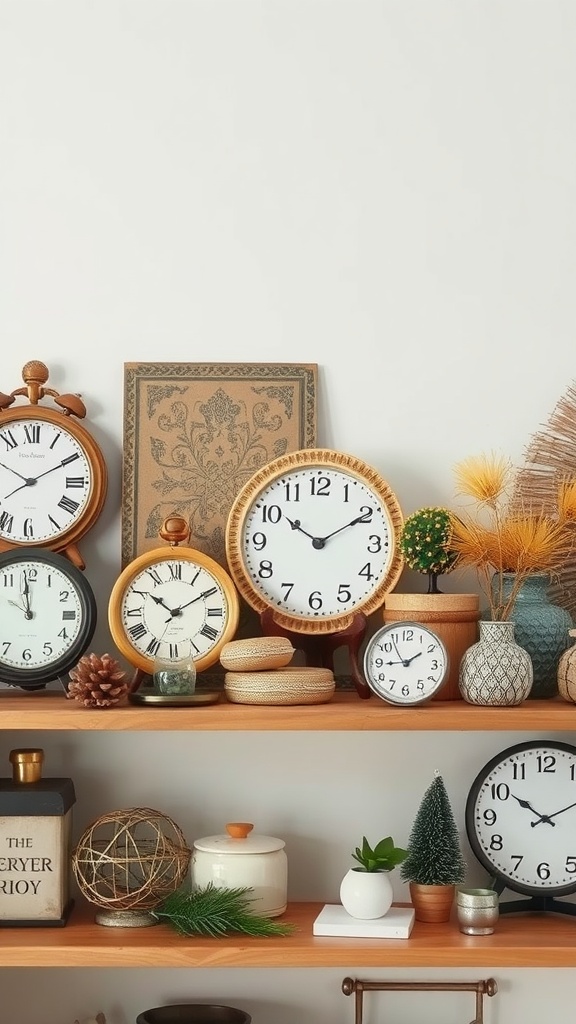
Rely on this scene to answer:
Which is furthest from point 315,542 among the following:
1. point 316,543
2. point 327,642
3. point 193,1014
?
point 193,1014

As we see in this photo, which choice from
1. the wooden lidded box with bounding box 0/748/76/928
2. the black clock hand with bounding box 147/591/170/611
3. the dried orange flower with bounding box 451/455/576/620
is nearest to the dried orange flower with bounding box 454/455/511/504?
the dried orange flower with bounding box 451/455/576/620

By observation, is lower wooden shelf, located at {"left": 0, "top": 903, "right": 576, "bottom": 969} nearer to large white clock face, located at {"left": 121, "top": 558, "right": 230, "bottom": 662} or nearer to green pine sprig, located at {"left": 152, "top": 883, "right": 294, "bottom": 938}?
green pine sprig, located at {"left": 152, "top": 883, "right": 294, "bottom": 938}

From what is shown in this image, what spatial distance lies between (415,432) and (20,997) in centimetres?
97

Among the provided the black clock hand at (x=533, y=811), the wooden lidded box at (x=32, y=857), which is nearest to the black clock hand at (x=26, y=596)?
the wooden lidded box at (x=32, y=857)

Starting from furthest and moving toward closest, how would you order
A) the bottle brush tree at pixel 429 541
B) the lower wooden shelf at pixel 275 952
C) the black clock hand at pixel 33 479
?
the black clock hand at pixel 33 479 < the bottle brush tree at pixel 429 541 < the lower wooden shelf at pixel 275 952

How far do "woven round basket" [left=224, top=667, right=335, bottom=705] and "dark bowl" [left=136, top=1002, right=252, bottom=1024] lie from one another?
443 millimetres

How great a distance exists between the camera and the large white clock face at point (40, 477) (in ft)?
5.22

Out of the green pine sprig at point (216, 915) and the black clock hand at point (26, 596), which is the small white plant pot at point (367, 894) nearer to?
the green pine sprig at point (216, 915)

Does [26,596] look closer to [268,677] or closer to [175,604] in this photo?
[175,604]

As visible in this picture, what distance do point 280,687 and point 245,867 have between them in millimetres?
Result: 243

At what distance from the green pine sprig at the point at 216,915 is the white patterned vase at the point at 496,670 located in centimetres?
38

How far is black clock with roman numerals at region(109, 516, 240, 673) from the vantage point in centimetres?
154

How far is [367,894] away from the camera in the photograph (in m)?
1.47

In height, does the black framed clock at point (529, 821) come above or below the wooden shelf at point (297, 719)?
below
